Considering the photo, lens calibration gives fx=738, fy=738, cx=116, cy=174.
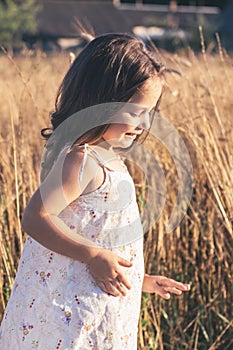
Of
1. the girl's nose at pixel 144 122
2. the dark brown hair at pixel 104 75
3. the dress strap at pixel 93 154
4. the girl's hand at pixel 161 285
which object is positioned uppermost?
the dark brown hair at pixel 104 75

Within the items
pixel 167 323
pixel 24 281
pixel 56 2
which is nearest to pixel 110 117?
pixel 24 281

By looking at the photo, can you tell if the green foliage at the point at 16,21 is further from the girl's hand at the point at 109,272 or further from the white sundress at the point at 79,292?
the girl's hand at the point at 109,272

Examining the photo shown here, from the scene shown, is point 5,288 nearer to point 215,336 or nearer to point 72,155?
point 215,336

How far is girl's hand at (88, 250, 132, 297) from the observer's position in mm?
1461

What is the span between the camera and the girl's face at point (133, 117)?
1.52m

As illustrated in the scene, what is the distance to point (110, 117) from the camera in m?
1.52

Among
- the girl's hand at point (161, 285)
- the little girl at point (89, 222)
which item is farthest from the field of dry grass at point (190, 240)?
the little girl at point (89, 222)

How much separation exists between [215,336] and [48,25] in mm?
29730

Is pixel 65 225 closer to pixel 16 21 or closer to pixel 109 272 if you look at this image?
pixel 109 272

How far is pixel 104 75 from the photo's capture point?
1534 mm

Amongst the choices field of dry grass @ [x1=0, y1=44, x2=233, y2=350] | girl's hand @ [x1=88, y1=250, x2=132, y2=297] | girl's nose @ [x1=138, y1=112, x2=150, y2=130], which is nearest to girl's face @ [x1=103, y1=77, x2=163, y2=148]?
girl's nose @ [x1=138, y1=112, x2=150, y2=130]

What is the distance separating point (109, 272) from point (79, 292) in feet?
0.30

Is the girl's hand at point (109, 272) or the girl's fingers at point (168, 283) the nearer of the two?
the girl's hand at point (109, 272)

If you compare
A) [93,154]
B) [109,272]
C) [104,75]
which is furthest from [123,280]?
[104,75]
